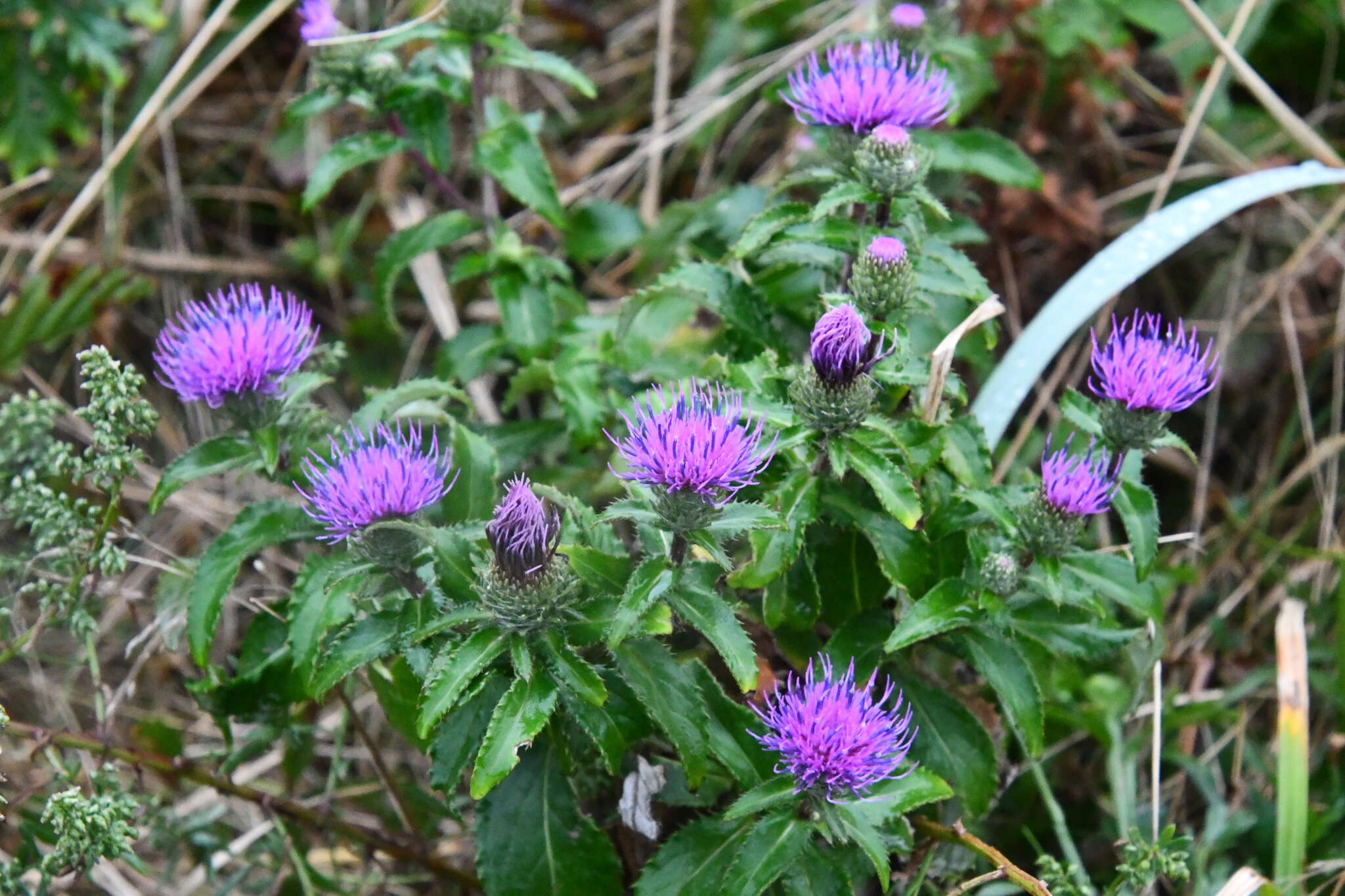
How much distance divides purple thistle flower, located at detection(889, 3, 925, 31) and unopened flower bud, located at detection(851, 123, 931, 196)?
86cm

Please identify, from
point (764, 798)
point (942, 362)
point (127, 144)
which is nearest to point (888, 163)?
point (942, 362)

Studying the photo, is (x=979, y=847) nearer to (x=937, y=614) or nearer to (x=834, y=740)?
(x=937, y=614)

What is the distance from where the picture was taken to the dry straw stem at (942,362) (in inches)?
93.6

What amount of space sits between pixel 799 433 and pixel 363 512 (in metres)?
0.79

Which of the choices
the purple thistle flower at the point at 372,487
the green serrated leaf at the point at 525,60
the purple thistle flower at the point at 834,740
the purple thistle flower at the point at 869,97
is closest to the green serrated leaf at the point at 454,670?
the purple thistle flower at the point at 372,487

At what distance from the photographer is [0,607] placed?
8.21ft

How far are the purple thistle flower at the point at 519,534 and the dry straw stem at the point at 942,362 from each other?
0.84 metres

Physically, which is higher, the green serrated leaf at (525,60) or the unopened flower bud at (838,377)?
the green serrated leaf at (525,60)

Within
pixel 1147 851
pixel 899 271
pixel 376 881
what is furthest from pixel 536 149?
pixel 1147 851

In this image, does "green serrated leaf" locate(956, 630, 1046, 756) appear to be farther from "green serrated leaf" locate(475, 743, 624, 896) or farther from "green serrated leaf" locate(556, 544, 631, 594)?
"green serrated leaf" locate(475, 743, 624, 896)

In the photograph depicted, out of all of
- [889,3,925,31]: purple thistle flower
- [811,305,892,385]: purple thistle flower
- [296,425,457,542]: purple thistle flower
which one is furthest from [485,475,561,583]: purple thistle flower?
[889,3,925,31]: purple thistle flower

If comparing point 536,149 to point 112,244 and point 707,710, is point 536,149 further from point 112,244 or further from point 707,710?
point 112,244

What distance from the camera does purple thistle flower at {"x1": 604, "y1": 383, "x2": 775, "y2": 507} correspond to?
1.97 meters

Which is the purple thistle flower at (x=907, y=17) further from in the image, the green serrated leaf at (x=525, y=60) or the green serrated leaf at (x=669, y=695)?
the green serrated leaf at (x=669, y=695)
